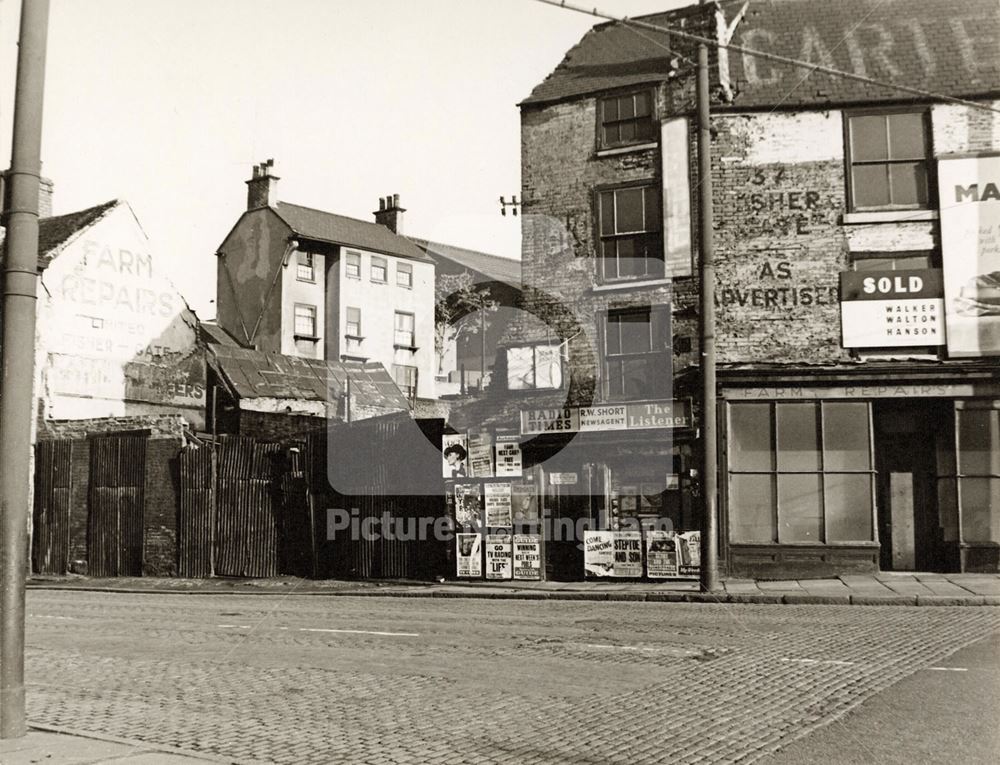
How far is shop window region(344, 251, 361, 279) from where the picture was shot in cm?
4669

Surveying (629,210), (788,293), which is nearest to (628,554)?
(788,293)

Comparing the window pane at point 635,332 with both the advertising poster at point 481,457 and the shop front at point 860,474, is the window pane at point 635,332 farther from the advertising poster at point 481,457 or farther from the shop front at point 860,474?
the advertising poster at point 481,457

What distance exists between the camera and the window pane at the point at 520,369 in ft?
76.0

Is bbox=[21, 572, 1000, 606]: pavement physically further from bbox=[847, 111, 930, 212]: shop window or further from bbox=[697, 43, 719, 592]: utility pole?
bbox=[847, 111, 930, 212]: shop window

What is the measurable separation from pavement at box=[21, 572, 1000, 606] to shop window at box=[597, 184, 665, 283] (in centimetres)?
692

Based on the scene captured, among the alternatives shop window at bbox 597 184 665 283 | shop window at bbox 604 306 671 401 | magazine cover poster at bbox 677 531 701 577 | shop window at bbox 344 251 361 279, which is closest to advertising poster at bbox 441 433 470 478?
shop window at bbox 604 306 671 401

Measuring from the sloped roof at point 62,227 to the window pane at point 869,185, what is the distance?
69.3ft

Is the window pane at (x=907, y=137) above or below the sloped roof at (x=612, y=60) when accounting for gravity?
below

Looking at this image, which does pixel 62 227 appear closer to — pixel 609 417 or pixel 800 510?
pixel 609 417

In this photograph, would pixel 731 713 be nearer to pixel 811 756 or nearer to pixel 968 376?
pixel 811 756

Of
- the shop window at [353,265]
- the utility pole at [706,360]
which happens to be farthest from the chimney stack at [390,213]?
the utility pole at [706,360]

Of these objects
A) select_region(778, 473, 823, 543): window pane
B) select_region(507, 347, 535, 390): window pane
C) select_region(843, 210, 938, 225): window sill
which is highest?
select_region(843, 210, 938, 225): window sill

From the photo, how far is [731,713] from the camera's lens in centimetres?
724

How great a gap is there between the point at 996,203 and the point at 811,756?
17.1 meters
